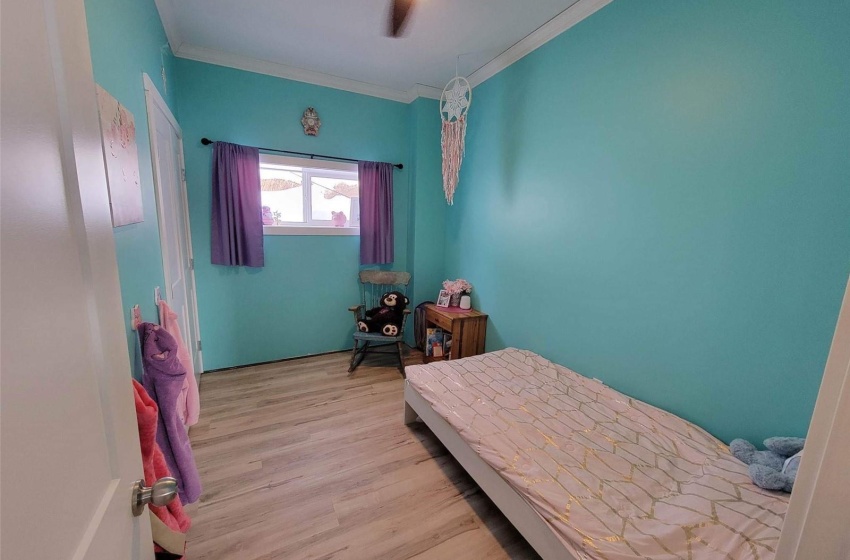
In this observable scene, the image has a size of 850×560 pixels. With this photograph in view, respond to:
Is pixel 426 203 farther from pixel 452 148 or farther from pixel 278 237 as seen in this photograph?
pixel 278 237

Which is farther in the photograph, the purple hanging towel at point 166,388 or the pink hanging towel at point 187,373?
the pink hanging towel at point 187,373

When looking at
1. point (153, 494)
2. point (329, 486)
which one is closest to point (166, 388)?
point (153, 494)

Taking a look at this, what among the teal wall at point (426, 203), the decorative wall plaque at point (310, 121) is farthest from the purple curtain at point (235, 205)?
the teal wall at point (426, 203)

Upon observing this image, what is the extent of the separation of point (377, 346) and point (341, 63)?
281cm

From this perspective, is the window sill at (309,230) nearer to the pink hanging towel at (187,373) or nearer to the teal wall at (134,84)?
the teal wall at (134,84)

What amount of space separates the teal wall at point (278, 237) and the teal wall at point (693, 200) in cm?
148

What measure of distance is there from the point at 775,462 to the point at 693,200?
3.78 ft

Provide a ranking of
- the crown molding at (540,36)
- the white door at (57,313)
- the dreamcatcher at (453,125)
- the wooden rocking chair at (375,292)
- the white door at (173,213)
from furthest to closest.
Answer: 1. the wooden rocking chair at (375,292)
2. the dreamcatcher at (453,125)
3. the crown molding at (540,36)
4. the white door at (173,213)
5. the white door at (57,313)

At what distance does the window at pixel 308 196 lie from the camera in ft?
10.1

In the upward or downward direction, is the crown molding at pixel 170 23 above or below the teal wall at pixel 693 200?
above

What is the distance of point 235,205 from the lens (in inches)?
111

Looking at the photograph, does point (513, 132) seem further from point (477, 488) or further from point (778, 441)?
point (477, 488)

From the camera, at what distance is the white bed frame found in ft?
4.02

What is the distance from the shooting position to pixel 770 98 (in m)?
1.33
